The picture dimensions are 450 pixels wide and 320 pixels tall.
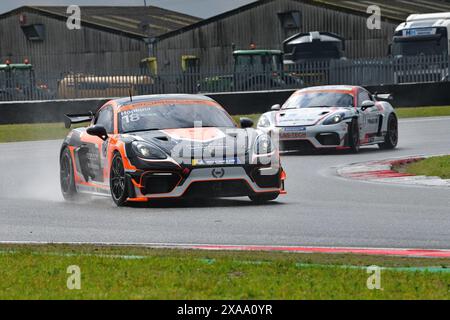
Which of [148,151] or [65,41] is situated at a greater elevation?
[65,41]

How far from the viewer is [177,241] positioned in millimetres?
11195

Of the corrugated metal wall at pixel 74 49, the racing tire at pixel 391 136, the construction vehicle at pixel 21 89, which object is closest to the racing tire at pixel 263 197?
the racing tire at pixel 391 136

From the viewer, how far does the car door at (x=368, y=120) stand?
2269 centimetres

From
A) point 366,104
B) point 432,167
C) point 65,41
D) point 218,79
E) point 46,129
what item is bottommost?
point 432,167

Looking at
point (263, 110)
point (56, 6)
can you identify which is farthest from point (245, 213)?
point (56, 6)

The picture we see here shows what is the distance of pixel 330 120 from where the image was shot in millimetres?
22047

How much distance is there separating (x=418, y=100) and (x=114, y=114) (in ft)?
80.4

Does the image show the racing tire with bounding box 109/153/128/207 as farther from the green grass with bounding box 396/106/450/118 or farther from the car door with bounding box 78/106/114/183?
the green grass with bounding box 396/106/450/118

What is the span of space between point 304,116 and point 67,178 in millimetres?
7384

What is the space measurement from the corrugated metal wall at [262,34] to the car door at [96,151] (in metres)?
48.8

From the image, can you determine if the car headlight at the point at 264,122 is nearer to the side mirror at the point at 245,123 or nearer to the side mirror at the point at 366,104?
the side mirror at the point at 366,104

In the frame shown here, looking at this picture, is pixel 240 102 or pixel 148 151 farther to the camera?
pixel 240 102

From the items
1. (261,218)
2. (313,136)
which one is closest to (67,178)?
(261,218)

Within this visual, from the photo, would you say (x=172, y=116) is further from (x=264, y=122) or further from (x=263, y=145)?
(x=264, y=122)
